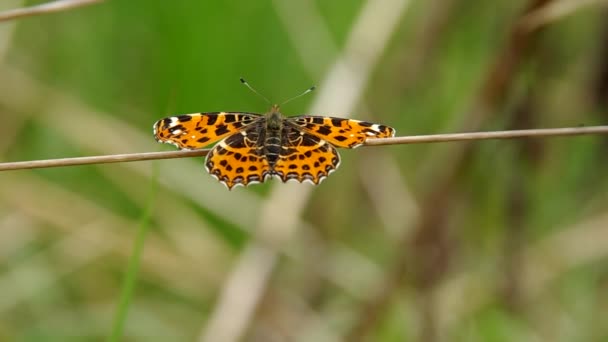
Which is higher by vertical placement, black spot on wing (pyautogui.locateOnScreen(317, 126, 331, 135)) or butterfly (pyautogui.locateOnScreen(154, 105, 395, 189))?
black spot on wing (pyautogui.locateOnScreen(317, 126, 331, 135))

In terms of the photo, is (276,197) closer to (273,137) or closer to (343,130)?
(273,137)

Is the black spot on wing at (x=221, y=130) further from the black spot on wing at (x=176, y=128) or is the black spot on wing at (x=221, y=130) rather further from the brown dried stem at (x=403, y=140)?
the brown dried stem at (x=403, y=140)

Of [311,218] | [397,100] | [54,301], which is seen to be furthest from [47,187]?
[397,100]

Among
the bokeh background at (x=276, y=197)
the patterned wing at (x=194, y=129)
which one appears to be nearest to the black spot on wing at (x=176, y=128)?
the patterned wing at (x=194, y=129)

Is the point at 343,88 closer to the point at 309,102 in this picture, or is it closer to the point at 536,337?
the point at 309,102

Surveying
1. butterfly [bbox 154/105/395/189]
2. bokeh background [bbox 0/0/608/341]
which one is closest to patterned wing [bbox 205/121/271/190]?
butterfly [bbox 154/105/395/189]

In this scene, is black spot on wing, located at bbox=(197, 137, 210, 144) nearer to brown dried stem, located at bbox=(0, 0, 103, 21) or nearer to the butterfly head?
the butterfly head

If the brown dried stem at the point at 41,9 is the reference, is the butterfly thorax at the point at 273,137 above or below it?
below
